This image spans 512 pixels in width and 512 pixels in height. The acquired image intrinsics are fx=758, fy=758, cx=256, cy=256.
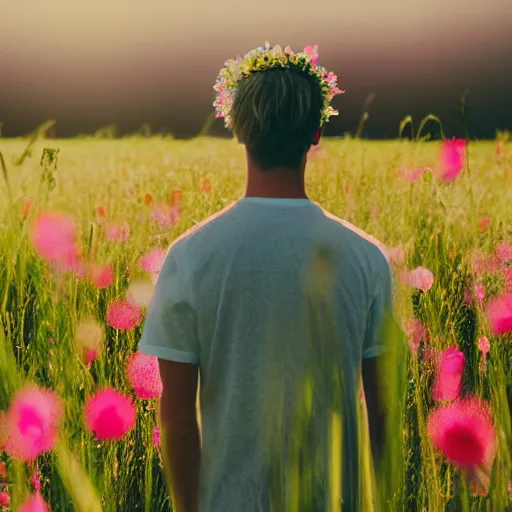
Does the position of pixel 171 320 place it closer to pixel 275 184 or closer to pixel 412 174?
pixel 275 184

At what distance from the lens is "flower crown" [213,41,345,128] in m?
1.09

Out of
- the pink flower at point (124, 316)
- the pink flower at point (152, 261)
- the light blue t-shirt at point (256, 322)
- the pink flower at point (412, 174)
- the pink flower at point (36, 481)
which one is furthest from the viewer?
the pink flower at point (412, 174)

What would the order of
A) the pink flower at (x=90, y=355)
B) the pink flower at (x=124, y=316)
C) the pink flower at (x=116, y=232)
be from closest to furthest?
1. the pink flower at (x=90, y=355)
2. the pink flower at (x=124, y=316)
3. the pink flower at (x=116, y=232)

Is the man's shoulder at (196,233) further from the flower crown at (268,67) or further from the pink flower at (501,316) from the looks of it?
the pink flower at (501,316)

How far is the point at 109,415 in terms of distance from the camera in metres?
1.36

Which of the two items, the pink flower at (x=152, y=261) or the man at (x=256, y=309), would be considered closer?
the man at (x=256, y=309)

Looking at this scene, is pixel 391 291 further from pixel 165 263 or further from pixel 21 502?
pixel 21 502

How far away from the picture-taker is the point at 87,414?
1353 millimetres

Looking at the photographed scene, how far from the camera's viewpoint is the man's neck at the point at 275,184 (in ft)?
3.44

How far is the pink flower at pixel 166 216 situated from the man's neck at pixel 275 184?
129cm

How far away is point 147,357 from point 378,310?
1.81 ft

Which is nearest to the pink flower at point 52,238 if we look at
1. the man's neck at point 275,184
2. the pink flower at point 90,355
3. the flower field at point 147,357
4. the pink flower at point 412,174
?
the flower field at point 147,357

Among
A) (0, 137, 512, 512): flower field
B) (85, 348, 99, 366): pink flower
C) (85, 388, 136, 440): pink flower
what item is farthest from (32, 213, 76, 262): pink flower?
(85, 388, 136, 440): pink flower

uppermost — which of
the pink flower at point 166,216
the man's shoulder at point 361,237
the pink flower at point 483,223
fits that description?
the man's shoulder at point 361,237
